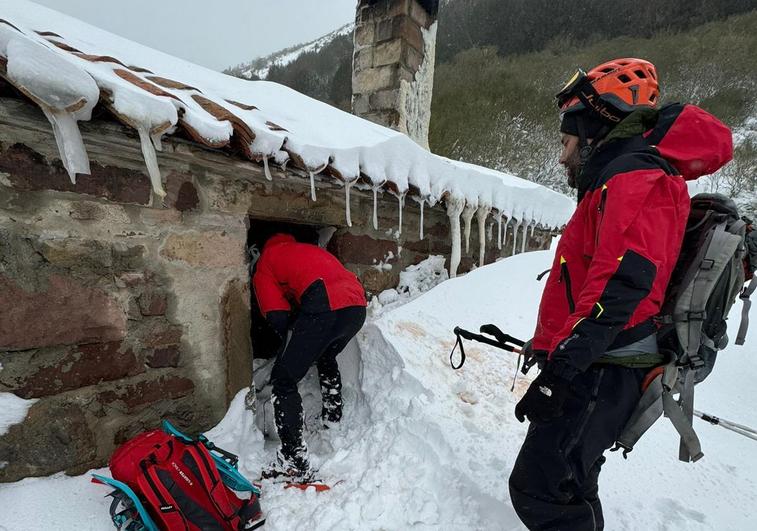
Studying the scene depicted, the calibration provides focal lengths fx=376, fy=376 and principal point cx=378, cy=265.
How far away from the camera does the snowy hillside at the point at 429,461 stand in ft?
5.32

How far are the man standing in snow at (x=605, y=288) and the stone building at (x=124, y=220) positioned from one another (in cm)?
142

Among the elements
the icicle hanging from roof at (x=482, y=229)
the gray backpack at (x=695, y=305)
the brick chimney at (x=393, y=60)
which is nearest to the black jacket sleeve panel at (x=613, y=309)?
the gray backpack at (x=695, y=305)

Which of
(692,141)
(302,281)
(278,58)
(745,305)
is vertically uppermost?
(278,58)

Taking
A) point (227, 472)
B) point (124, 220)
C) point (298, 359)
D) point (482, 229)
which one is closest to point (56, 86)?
point (124, 220)

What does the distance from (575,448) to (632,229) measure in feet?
2.38

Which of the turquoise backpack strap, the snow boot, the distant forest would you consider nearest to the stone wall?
the turquoise backpack strap

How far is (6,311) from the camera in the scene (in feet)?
4.66

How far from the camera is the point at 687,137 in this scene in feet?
3.97

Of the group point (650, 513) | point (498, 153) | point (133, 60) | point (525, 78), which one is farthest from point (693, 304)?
point (525, 78)

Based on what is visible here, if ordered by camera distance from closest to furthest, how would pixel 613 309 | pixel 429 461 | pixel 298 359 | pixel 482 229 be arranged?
pixel 613 309 → pixel 429 461 → pixel 298 359 → pixel 482 229

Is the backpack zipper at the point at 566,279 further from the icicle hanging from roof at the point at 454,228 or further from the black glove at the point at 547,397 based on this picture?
the icicle hanging from roof at the point at 454,228

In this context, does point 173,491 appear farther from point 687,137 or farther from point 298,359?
point 687,137

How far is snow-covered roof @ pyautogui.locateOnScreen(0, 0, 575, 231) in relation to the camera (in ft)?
4.15

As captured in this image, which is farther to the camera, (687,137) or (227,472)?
(227,472)
